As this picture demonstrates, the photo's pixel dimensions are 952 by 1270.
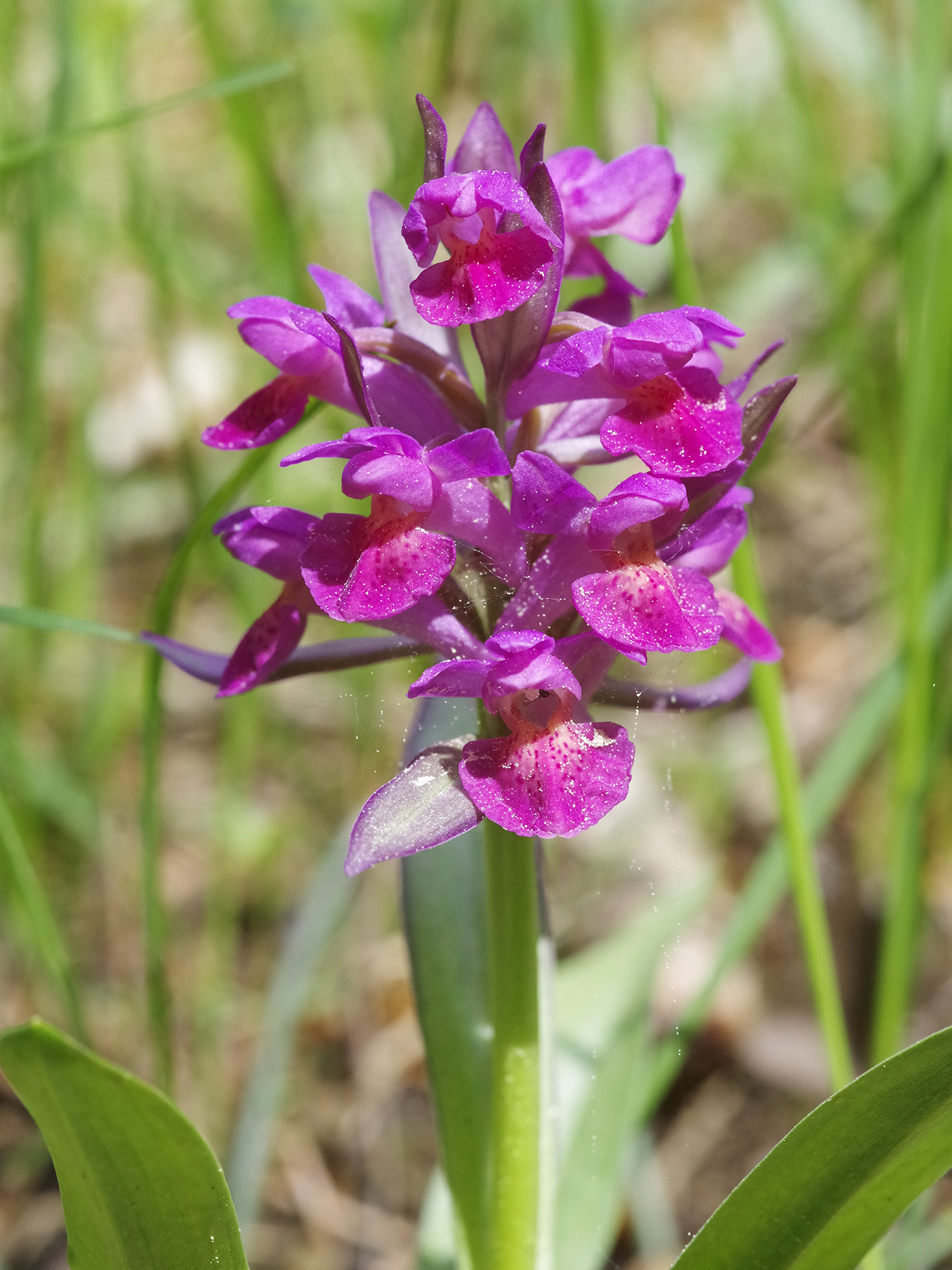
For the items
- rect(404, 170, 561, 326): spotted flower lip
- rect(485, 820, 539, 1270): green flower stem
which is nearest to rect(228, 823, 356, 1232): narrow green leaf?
rect(485, 820, 539, 1270): green flower stem

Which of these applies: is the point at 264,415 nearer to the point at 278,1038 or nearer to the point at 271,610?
the point at 271,610

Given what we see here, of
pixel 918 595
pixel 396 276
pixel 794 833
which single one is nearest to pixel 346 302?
pixel 396 276

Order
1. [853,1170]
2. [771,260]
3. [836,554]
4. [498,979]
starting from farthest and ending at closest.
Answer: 1. [836,554]
2. [771,260]
3. [498,979]
4. [853,1170]

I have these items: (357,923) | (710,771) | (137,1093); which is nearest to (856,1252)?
(137,1093)

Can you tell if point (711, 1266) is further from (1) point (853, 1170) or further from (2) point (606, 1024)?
(2) point (606, 1024)

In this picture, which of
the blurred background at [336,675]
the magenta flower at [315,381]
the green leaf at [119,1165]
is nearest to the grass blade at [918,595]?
the blurred background at [336,675]

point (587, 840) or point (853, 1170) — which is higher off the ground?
point (853, 1170)
